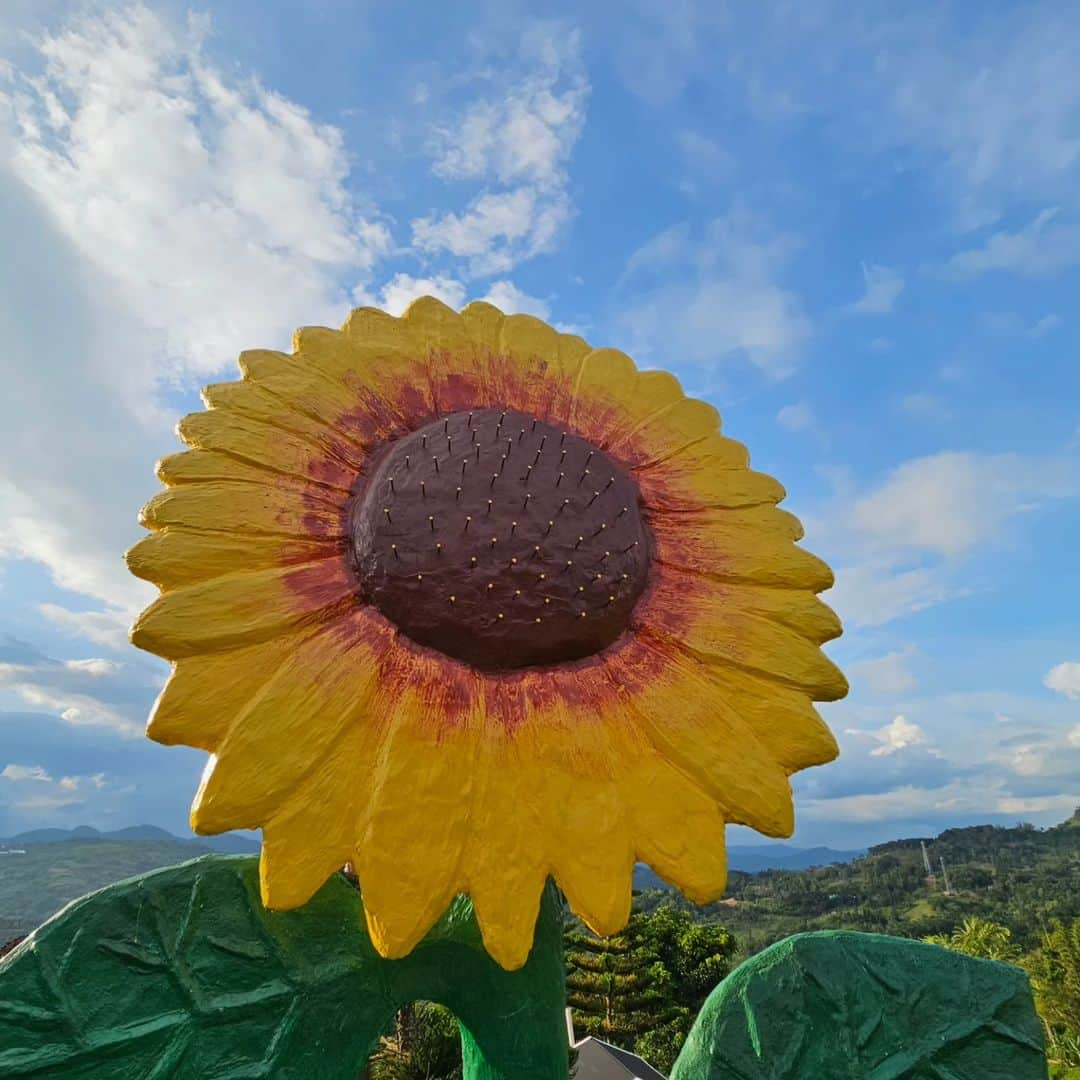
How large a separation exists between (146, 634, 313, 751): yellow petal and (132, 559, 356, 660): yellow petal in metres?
0.04

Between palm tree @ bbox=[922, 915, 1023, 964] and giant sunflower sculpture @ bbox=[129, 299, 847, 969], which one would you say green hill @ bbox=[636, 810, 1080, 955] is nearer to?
palm tree @ bbox=[922, 915, 1023, 964]

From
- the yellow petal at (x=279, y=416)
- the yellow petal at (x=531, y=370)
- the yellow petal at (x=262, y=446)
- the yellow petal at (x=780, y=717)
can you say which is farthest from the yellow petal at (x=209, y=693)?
the yellow petal at (x=531, y=370)

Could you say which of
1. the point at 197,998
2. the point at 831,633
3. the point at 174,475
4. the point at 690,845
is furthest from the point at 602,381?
the point at 197,998

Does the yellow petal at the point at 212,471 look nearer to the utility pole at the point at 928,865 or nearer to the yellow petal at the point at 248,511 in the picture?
the yellow petal at the point at 248,511

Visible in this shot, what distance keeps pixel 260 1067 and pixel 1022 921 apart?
2520 inches

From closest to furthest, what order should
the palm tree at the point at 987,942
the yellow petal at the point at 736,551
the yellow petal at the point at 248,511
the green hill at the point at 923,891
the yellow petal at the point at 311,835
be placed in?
1. the yellow petal at the point at 311,835
2. the yellow petal at the point at 248,511
3. the yellow petal at the point at 736,551
4. the palm tree at the point at 987,942
5. the green hill at the point at 923,891

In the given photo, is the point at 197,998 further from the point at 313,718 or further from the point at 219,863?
the point at 313,718

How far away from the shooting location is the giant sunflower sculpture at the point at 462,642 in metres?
1.84

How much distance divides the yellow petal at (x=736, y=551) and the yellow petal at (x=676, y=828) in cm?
80

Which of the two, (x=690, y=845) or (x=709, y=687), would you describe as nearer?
(x=690, y=845)

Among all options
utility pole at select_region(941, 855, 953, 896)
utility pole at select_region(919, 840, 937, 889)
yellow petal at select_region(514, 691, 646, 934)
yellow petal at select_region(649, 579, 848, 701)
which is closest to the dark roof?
yellow petal at select_region(649, 579, 848, 701)

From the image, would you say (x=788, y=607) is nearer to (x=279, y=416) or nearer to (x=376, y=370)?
(x=376, y=370)

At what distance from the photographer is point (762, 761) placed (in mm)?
2191

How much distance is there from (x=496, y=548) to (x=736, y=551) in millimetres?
943
